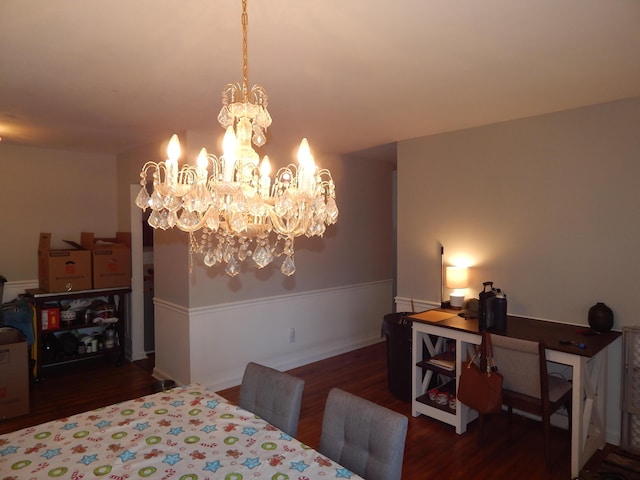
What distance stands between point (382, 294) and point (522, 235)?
239 centimetres

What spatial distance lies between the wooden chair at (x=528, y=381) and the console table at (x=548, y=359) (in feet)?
0.39

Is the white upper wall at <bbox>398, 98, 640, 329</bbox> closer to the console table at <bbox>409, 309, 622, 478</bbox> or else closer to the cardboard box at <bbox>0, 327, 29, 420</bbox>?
the console table at <bbox>409, 309, 622, 478</bbox>

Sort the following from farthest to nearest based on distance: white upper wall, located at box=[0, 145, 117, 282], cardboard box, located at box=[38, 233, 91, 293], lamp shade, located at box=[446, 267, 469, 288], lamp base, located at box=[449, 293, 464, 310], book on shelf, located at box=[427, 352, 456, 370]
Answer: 1. white upper wall, located at box=[0, 145, 117, 282]
2. cardboard box, located at box=[38, 233, 91, 293]
3. lamp base, located at box=[449, 293, 464, 310]
4. lamp shade, located at box=[446, 267, 469, 288]
5. book on shelf, located at box=[427, 352, 456, 370]

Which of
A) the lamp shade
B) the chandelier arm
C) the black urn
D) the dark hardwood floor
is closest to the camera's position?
the chandelier arm

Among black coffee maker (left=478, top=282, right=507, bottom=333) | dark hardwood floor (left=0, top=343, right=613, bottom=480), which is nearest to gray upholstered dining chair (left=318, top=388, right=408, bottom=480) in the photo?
dark hardwood floor (left=0, top=343, right=613, bottom=480)

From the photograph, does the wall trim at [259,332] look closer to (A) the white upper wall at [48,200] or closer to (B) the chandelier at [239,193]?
(A) the white upper wall at [48,200]

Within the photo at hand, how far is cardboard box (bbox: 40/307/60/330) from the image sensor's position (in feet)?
12.8

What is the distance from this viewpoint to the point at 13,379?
10.3ft

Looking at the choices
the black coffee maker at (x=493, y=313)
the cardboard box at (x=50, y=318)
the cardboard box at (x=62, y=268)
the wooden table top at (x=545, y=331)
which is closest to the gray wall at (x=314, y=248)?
the cardboard box at (x=62, y=268)

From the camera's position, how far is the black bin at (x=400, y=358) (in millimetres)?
3408

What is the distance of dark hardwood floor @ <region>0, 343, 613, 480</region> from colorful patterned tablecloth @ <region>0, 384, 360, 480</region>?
4.14 feet

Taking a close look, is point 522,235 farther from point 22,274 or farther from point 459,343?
point 22,274

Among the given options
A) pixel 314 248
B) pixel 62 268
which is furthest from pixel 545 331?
pixel 62 268

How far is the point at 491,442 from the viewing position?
108 inches
